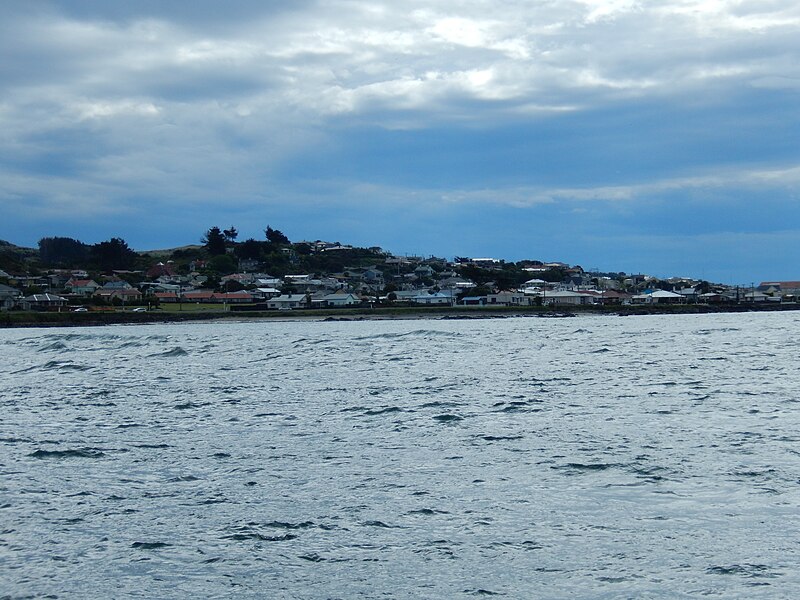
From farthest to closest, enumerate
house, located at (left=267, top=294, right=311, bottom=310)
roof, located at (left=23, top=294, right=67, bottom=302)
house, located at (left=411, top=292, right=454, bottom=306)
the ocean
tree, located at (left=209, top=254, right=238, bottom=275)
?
tree, located at (left=209, top=254, right=238, bottom=275)
house, located at (left=411, top=292, right=454, bottom=306)
house, located at (left=267, top=294, right=311, bottom=310)
roof, located at (left=23, top=294, right=67, bottom=302)
the ocean

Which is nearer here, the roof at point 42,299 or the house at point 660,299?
the roof at point 42,299

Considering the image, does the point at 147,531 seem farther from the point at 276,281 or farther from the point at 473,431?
the point at 276,281

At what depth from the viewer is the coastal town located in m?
98.3

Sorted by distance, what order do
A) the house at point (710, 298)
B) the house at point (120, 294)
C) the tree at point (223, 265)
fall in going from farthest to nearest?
the tree at point (223, 265) → the house at point (710, 298) → the house at point (120, 294)

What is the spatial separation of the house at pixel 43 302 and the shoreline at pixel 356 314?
6.85 m

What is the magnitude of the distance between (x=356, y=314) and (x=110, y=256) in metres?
64.6

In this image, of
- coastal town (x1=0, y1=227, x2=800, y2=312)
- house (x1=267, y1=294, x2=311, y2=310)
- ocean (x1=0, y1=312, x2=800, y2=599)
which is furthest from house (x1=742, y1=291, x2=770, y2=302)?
ocean (x1=0, y1=312, x2=800, y2=599)

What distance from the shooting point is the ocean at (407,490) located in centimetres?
787

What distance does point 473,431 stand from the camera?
15.6 m

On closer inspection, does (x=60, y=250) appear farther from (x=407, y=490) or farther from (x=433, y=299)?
(x=407, y=490)

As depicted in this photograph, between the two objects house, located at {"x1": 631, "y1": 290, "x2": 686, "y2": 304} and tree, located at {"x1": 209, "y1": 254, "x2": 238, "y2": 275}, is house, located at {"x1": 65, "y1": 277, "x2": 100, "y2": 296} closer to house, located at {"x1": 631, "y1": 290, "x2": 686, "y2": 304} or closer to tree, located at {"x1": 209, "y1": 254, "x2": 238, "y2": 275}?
tree, located at {"x1": 209, "y1": 254, "x2": 238, "y2": 275}

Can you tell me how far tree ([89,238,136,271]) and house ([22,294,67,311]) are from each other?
48.3m


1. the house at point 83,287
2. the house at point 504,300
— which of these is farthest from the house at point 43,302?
the house at point 504,300

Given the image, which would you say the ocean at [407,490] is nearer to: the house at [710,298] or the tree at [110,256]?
the house at [710,298]
